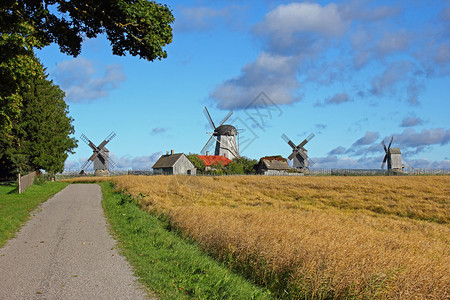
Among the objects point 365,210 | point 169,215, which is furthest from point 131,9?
point 365,210

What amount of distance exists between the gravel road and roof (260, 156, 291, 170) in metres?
74.2

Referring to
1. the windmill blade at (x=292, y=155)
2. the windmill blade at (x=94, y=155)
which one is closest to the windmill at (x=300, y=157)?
the windmill blade at (x=292, y=155)

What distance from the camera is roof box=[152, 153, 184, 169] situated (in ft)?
291

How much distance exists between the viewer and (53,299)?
6797mm

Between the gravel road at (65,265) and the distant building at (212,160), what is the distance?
76378mm

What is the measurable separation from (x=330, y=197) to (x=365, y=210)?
20.4ft

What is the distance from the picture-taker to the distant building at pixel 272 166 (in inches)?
3455

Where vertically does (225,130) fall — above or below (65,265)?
above

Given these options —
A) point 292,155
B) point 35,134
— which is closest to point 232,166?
point 292,155

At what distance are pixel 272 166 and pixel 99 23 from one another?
74.5 meters

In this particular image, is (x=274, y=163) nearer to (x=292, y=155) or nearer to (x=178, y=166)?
(x=292, y=155)

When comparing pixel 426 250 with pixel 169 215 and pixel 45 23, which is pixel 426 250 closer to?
pixel 169 215

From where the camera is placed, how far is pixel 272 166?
289 ft

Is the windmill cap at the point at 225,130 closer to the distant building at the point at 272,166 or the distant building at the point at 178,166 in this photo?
the distant building at the point at 272,166
